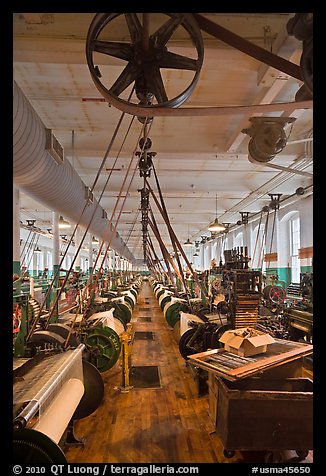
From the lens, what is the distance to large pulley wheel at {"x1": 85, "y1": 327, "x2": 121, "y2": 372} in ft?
14.8

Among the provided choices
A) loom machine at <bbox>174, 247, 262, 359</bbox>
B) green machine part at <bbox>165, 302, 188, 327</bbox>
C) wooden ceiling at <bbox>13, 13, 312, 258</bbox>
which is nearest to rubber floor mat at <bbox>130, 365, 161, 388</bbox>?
loom machine at <bbox>174, 247, 262, 359</bbox>

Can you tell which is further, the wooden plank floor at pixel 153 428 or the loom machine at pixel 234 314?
the loom machine at pixel 234 314

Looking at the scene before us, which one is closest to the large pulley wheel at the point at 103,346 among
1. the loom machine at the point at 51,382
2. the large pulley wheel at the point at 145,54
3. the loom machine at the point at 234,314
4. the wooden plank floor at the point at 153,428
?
the loom machine at the point at 51,382

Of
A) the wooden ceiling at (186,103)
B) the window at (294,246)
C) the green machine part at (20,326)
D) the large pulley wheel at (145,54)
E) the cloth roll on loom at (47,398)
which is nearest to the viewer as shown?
the large pulley wheel at (145,54)

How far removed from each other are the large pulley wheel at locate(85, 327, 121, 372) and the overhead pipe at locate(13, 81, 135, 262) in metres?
1.73

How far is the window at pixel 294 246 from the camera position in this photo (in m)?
9.79

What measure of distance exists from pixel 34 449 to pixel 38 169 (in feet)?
9.20

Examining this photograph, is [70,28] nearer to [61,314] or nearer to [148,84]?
[148,84]

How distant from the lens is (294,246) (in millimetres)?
9977

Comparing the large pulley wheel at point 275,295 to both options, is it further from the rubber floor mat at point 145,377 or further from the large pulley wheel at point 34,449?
the large pulley wheel at point 34,449

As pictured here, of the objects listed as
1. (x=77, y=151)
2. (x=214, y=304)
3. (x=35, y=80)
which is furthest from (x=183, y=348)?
(x=35, y=80)

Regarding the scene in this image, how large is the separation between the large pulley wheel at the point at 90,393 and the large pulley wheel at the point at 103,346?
0.91m

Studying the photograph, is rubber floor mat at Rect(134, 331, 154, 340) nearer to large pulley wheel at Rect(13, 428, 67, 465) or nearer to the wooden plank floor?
the wooden plank floor

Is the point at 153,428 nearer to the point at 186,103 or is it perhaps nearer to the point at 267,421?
the point at 267,421
